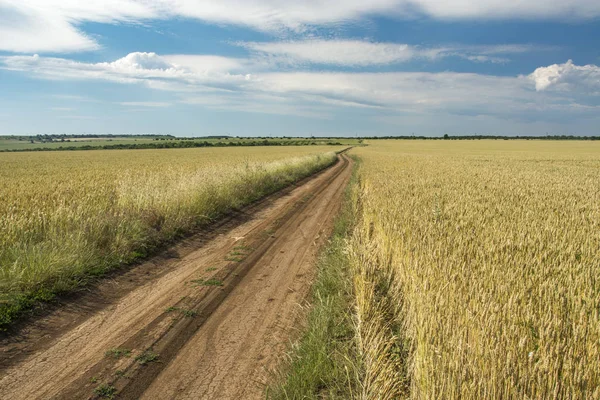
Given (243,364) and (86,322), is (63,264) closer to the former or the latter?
(86,322)

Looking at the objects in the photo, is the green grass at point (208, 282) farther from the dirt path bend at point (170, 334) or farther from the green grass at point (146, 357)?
the green grass at point (146, 357)

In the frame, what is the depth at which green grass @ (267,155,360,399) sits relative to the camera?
3.67 m

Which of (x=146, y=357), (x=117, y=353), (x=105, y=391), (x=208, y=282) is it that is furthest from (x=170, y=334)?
(x=208, y=282)

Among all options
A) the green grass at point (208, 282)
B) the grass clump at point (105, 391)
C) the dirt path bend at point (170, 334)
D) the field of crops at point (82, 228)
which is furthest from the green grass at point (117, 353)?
the green grass at point (208, 282)

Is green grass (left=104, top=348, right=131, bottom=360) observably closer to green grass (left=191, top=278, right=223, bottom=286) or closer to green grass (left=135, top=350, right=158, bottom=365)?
green grass (left=135, top=350, right=158, bottom=365)

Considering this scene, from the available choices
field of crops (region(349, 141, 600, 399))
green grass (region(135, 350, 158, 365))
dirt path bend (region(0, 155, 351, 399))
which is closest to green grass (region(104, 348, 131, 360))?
dirt path bend (region(0, 155, 351, 399))

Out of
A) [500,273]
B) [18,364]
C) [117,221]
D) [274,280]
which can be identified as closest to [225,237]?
[117,221]

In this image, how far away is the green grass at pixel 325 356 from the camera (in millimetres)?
3672

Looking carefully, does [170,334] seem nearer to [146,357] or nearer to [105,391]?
[146,357]

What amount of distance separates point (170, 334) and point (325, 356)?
2.18 m

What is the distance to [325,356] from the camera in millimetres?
4051

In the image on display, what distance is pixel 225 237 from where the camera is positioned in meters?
10.4

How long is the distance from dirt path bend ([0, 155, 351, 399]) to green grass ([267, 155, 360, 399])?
30cm

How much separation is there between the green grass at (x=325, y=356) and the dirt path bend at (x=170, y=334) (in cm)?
30
